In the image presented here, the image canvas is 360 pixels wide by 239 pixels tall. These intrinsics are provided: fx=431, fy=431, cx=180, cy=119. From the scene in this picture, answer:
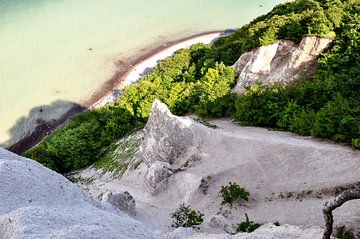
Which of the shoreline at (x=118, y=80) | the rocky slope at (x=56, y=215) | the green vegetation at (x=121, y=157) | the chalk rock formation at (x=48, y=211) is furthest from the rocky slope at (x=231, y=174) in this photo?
the shoreline at (x=118, y=80)

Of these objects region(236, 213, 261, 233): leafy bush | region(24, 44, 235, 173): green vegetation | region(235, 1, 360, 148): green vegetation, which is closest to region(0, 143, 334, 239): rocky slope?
region(236, 213, 261, 233): leafy bush

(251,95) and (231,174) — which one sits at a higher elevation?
(251,95)

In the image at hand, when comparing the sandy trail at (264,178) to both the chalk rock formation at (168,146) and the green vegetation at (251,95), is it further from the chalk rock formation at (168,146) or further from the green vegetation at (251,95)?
the green vegetation at (251,95)

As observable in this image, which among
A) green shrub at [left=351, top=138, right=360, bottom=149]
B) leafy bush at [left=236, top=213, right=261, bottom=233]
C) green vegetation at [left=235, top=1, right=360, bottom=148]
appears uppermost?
green vegetation at [left=235, top=1, right=360, bottom=148]

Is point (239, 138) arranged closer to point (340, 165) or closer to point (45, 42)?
point (340, 165)

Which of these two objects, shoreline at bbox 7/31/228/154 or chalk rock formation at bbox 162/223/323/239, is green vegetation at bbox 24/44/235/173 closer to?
shoreline at bbox 7/31/228/154

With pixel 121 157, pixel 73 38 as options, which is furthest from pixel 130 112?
pixel 73 38

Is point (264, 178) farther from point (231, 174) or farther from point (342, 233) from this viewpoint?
point (342, 233)
